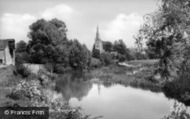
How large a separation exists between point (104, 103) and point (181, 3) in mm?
11745

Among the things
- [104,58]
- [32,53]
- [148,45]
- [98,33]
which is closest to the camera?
[148,45]

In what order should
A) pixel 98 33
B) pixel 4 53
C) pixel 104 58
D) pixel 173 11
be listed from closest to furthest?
pixel 173 11 < pixel 4 53 < pixel 104 58 < pixel 98 33

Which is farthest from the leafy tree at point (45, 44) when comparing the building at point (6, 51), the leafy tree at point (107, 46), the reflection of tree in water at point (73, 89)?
the leafy tree at point (107, 46)

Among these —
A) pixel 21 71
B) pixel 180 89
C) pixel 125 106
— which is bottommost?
pixel 125 106

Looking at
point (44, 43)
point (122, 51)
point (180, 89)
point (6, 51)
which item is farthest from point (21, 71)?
point (122, 51)

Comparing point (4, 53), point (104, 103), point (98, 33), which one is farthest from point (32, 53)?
point (98, 33)

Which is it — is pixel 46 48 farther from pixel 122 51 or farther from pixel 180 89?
pixel 122 51

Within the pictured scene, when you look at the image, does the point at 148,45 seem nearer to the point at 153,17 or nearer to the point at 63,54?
the point at 153,17

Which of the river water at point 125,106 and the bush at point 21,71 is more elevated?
the bush at point 21,71

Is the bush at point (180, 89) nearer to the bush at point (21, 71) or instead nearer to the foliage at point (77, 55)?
the bush at point (21, 71)

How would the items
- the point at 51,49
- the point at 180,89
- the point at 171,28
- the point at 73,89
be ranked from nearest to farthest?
the point at 171,28 < the point at 180,89 < the point at 73,89 < the point at 51,49

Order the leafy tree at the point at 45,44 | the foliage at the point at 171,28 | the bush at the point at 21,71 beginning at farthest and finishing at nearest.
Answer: the leafy tree at the point at 45,44 < the bush at the point at 21,71 < the foliage at the point at 171,28

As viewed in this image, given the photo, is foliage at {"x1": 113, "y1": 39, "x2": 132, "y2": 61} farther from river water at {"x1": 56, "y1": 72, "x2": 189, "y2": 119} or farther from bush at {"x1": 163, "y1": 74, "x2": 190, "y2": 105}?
river water at {"x1": 56, "y1": 72, "x2": 189, "y2": 119}

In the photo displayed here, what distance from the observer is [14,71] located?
16.2m
